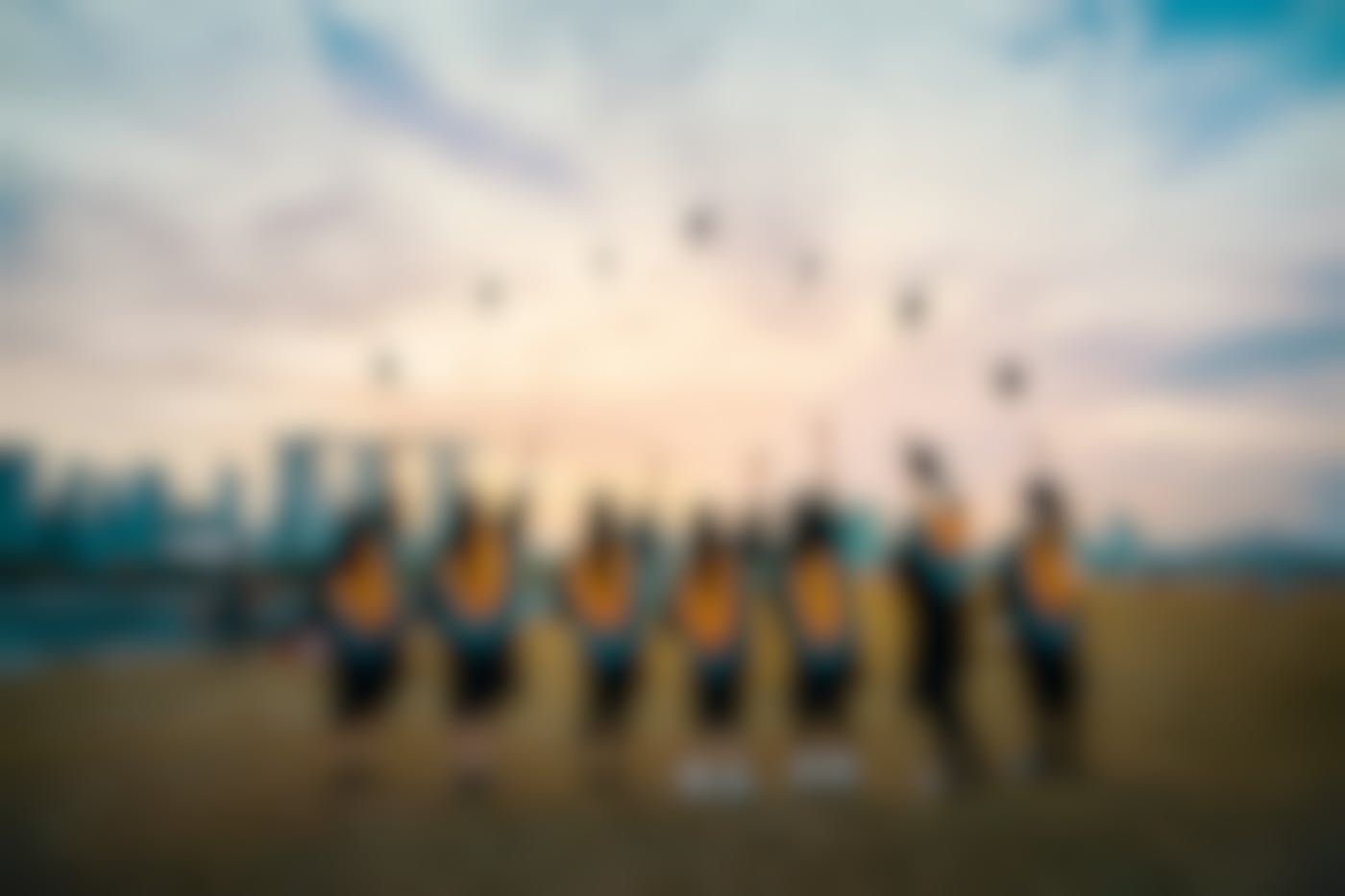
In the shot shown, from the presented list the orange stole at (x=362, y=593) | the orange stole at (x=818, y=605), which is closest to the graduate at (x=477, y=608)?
the orange stole at (x=362, y=593)

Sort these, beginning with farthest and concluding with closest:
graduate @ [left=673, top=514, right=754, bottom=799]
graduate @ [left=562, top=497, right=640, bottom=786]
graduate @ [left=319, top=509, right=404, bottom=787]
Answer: graduate @ [left=673, top=514, right=754, bottom=799] < graduate @ [left=562, top=497, right=640, bottom=786] < graduate @ [left=319, top=509, right=404, bottom=787]

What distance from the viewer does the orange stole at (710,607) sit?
252 inches

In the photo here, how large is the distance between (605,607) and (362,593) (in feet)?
5.24

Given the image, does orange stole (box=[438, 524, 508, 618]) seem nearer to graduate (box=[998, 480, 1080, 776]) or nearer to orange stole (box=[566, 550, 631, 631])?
orange stole (box=[566, 550, 631, 631])

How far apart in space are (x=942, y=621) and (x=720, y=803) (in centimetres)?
245

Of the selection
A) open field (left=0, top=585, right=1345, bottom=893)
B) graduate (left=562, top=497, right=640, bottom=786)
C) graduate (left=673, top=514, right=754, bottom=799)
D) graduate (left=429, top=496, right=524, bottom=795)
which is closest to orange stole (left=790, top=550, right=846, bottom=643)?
graduate (left=673, top=514, right=754, bottom=799)

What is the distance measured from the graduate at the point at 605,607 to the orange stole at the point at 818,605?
3.74 feet

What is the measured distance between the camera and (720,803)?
4.96 meters

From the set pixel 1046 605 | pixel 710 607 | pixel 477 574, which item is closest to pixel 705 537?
pixel 710 607

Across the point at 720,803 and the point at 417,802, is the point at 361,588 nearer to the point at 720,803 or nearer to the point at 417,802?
the point at 417,802

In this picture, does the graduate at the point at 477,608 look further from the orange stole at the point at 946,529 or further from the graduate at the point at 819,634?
the orange stole at the point at 946,529

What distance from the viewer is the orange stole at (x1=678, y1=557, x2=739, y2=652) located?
21.0 ft

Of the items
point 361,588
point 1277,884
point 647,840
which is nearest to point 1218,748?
point 1277,884

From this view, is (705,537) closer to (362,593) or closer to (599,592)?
(599,592)
